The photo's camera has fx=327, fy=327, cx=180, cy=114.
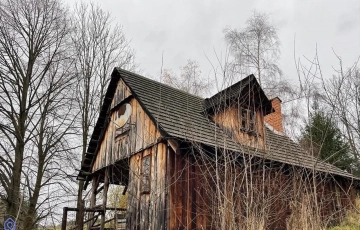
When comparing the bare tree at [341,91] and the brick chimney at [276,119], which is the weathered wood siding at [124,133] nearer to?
the bare tree at [341,91]

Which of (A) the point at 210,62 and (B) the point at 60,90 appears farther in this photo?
(B) the point at 60,90

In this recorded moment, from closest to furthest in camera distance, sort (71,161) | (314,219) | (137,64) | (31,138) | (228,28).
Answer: (314,219)
(31,138)
(71,161)
(137,64)
(228,28)

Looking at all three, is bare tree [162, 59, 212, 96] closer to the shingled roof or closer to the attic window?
the shingled roof

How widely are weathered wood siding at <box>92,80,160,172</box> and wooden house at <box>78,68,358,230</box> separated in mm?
35

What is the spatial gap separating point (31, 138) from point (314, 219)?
12.2 m

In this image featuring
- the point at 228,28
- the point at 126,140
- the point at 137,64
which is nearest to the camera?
the point at 126,140

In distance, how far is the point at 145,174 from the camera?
10.4m

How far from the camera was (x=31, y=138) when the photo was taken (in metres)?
14.1

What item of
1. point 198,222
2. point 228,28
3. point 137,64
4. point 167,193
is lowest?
point 198,222

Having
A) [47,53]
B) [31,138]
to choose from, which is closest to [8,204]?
[31,138]

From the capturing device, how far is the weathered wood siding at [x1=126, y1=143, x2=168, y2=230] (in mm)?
9247

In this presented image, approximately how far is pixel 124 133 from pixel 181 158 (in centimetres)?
325

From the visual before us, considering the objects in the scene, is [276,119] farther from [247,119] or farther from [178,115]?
[178,115]

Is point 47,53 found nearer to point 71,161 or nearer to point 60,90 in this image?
point 60,90
